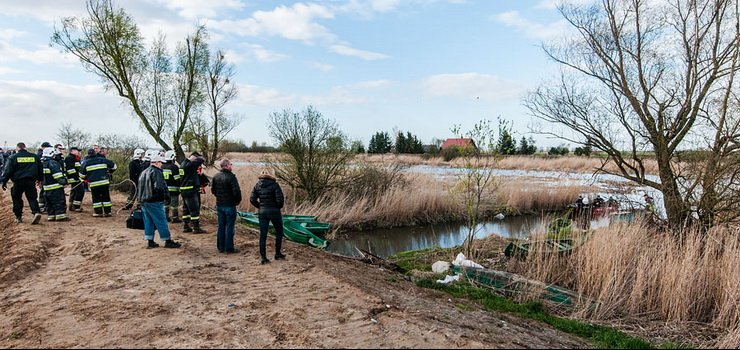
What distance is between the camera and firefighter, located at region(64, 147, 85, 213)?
12.4 m

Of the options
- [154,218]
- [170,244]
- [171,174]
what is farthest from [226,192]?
[171,174]

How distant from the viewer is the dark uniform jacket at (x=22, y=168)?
Result: 33.8ft

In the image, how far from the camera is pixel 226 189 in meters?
8.49

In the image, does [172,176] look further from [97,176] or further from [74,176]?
[74,176]

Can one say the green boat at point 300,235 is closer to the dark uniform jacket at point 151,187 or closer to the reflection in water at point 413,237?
the reflection in water at point 413,237

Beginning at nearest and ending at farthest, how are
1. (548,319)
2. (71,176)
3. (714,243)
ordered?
(548,319) < (714,243) < (71,176)

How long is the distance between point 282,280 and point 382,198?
12.0m

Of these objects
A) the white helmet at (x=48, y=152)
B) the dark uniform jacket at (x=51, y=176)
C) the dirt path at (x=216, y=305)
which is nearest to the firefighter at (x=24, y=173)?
the dark uniform jacket at (x=51, y=176)

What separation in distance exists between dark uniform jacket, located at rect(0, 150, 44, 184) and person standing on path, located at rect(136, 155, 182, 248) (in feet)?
12.6

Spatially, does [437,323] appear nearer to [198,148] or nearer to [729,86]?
[729,86]

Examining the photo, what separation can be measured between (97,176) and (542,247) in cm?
1024

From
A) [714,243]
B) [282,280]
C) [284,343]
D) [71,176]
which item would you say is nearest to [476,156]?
[714,243]

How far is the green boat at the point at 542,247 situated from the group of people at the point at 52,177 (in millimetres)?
9709

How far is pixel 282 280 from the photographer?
22.8 feet
